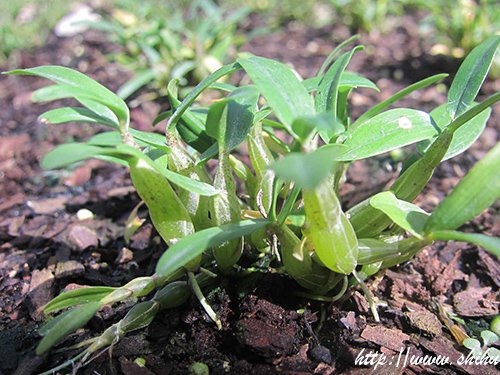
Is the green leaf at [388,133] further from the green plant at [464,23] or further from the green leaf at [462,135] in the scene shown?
the green plant at [464,23]

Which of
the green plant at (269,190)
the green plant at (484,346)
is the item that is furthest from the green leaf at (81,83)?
the green plant at (484,346)

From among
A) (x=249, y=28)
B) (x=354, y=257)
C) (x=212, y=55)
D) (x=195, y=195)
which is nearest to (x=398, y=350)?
(x=354, y=257)

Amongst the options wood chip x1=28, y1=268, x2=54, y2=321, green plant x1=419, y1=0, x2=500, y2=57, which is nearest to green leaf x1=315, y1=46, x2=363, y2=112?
wood chip x1=28, y1=268, x2=54, y2=321

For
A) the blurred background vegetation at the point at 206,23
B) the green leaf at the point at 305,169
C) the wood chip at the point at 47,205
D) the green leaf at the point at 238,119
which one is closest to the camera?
the green leaf at the point at 305,169

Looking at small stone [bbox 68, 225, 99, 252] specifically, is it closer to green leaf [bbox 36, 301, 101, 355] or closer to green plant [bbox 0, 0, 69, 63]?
green leaf [bbox 36, 301, 101, 355]

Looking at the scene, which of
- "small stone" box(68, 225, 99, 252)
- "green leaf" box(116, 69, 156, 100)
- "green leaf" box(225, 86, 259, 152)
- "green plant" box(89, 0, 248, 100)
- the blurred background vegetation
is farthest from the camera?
the blurred background vegetation

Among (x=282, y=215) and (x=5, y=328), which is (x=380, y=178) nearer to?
(x=282, y=215)
